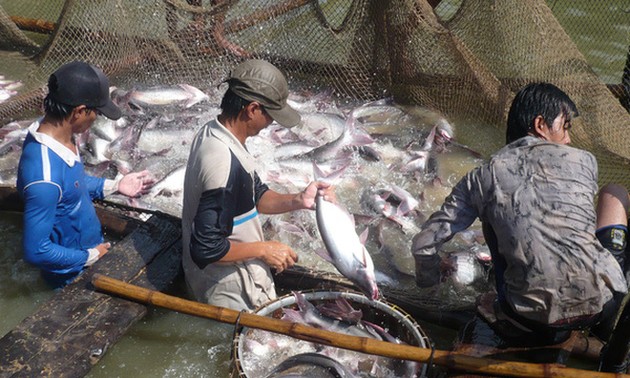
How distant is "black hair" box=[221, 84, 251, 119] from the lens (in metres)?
3.66

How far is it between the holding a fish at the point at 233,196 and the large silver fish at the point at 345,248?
143 millimetres

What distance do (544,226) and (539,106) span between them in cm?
77

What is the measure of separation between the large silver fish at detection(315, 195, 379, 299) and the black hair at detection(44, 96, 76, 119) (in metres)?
1.77

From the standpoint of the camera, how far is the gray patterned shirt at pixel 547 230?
11.4 feet

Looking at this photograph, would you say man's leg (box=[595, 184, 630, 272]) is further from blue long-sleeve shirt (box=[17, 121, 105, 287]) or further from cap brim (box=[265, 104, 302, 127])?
blue long-sleeve shirt (box=[17, 121, 105, 287])

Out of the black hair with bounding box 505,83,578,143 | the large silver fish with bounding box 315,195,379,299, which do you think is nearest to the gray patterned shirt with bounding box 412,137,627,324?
the black hair with bounding box 505,83,578,143

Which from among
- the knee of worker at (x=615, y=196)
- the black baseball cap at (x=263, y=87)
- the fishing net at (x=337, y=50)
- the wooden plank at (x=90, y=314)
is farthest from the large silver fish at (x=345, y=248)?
the fishing net at (x=337, y=50)

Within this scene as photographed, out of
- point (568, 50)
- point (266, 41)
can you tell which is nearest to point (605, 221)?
point (568, 50)

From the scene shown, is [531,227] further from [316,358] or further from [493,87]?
[493,87]

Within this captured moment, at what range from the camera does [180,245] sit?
15.4 ft

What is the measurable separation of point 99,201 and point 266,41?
339cm

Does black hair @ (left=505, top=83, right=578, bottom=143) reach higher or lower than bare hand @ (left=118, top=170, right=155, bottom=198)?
higher

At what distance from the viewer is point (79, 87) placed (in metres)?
3.98

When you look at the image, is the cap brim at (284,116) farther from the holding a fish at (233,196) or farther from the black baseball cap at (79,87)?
the black baseball cap at (79,87)
